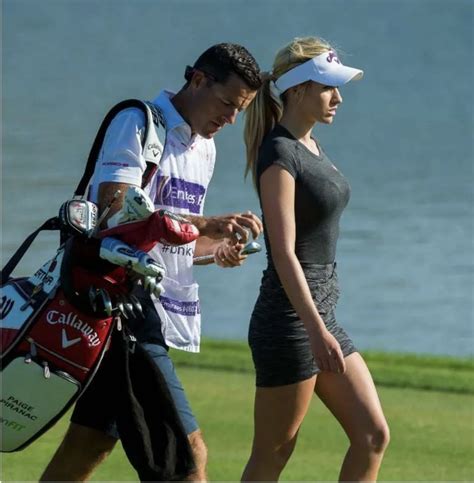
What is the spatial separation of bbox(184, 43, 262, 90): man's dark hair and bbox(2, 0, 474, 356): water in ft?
19.0

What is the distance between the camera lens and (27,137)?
18266 mm

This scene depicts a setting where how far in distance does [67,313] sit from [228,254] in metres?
0.84

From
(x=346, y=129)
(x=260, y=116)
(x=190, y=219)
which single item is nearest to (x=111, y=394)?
(x=190, y=219)

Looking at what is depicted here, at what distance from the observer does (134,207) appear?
4.32 meters

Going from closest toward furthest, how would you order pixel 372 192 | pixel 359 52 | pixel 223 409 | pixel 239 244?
pixel 239 244 < pixel 223 409 < pixel 372 192 < pixel 359 52

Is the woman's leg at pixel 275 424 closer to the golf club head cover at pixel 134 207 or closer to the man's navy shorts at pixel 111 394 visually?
the man's navy shorts at pixel 111 394

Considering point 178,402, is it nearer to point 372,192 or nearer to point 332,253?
point 332,253

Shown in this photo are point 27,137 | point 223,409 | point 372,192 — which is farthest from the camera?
point 27,137

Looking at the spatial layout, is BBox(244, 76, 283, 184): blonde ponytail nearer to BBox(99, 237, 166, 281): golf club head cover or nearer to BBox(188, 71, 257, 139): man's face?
BBox(188, 71, 257, 139): man's face

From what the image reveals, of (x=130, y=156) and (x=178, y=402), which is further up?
(x=130, y=156)

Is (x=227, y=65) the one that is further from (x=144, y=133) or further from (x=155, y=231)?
(x=155, y=231)

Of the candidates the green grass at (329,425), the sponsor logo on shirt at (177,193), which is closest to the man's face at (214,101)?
the sponsor logo on shirt at (177,193)

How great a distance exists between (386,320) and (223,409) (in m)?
3.67

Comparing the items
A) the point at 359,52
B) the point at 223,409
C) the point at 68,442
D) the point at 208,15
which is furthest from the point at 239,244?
the point at 208,15
